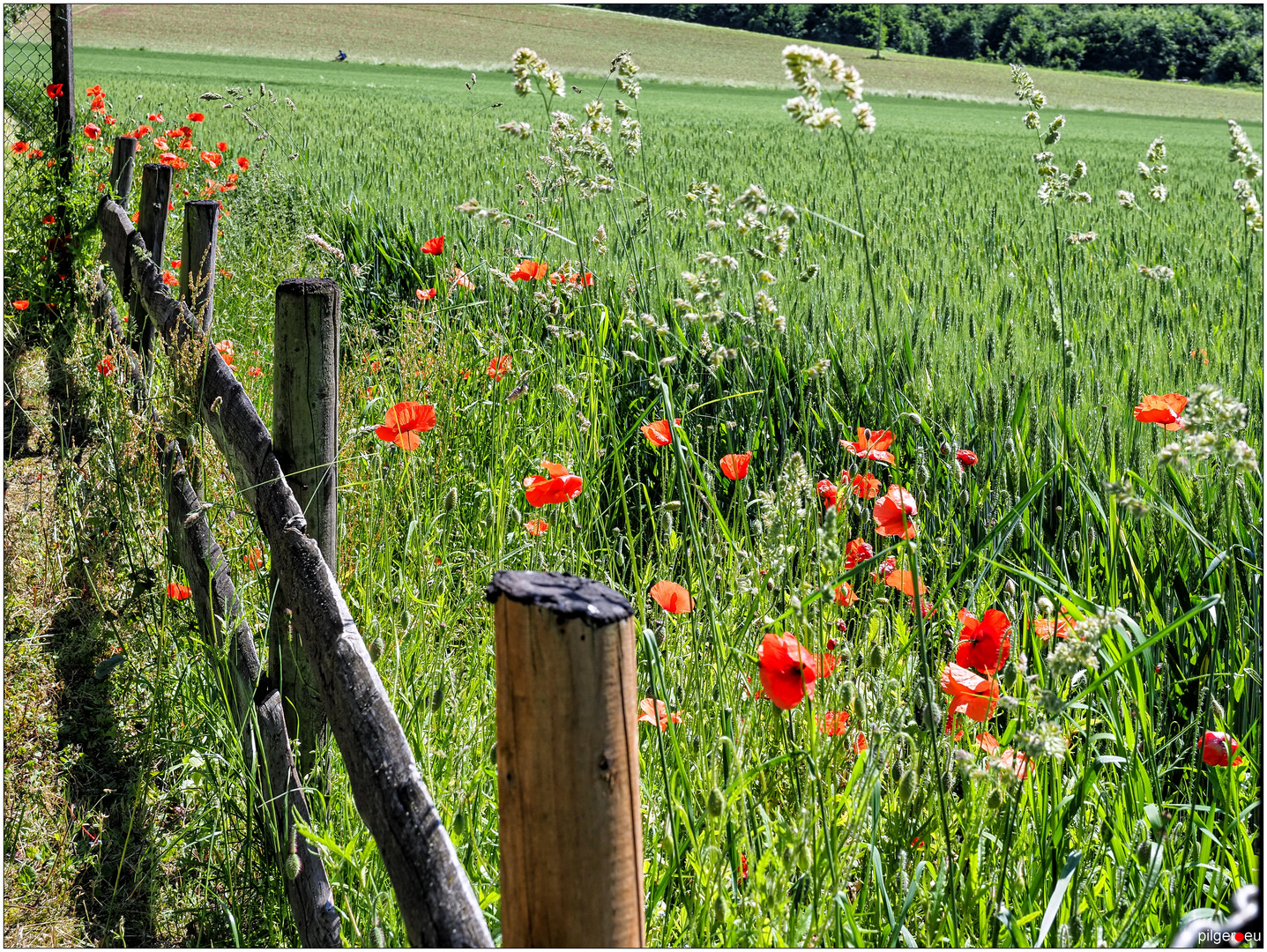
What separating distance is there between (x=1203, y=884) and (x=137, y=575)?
2.35m

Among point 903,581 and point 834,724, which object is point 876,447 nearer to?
point 903,581

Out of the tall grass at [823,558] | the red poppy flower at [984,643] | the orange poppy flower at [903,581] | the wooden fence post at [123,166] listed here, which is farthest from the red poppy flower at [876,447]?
the wooden fence post at [123,166]

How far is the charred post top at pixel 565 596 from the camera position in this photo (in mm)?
681

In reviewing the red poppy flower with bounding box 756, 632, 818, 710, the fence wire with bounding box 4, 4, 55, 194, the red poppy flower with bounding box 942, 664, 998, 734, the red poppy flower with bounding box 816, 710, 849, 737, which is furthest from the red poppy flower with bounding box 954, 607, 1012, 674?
the fence wire with bounding box 4, 4, 55, 194

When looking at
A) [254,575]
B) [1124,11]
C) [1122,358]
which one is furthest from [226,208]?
[1124,11]

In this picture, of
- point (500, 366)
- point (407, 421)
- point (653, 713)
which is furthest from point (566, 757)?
point (500, 366)

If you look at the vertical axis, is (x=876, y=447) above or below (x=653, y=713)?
above

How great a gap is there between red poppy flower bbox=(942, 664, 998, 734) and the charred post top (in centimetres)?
72

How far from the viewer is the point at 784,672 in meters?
1.12

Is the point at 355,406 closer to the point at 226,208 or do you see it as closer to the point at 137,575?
the point at 137,575

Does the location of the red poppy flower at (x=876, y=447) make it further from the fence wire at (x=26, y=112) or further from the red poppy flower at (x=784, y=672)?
the fence wire at (x=26, y=112)

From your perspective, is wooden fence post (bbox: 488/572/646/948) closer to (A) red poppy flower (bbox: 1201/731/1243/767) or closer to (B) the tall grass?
(B) the tall grass

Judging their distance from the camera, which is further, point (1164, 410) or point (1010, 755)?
point (1164, 410)

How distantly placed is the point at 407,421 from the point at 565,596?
1.13m
